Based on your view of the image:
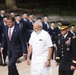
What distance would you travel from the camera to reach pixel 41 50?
286 inches

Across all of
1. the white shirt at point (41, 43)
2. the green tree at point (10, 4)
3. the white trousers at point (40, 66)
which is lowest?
the green tree at point (10, 4)

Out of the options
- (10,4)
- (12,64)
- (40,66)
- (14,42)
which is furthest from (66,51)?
(10,4)

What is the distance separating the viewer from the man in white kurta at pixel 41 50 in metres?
7.25

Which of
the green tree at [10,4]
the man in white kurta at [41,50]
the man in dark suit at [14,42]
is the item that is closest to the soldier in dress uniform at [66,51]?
the man in white kurta at [41,50]

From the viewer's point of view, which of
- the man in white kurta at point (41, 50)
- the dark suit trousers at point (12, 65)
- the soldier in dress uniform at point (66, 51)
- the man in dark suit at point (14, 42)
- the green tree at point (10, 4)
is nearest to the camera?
the soldier in dress uniform at point (66, 51)

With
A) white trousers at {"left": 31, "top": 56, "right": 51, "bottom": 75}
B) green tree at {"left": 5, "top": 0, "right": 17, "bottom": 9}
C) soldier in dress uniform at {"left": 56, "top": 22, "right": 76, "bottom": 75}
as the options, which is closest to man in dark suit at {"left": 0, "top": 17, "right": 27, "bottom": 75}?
white trousers at {"left": 31, "top": 56, "right": 51, "bottom": 75}

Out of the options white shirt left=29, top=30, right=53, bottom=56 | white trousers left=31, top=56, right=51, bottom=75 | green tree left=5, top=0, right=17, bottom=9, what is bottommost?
green tree left=5, top=0, right=17, bottom=9

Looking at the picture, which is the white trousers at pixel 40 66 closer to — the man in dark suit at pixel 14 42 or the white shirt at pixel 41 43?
the white shirt at pixel 41 43

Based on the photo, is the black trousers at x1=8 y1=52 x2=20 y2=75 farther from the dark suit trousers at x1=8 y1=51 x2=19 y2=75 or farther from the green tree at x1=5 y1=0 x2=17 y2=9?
the green tree at x1=5 y1=0 x2=17 y2=9

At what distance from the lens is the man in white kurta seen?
23.8ft

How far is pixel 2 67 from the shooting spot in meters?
10.9

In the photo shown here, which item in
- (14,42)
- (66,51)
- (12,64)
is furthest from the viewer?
(12,64)

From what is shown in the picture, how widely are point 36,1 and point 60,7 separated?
3853 mm

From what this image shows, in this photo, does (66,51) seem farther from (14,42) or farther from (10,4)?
(10,4)
